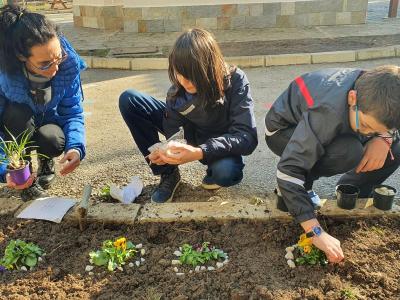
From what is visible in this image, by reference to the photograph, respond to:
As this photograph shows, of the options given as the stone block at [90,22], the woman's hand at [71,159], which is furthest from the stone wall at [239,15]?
the woman's hand at [71,159]

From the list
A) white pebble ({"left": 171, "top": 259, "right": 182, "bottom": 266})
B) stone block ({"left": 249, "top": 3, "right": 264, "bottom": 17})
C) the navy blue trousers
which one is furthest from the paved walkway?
white pebble ({"left": 171, "top": 259, "right": 182, "bottom": 266})

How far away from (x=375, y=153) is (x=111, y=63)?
4.96m

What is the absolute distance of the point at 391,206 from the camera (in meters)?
2.41

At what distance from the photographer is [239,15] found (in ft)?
26.8

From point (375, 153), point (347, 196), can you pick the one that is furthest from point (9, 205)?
point (375, 153)

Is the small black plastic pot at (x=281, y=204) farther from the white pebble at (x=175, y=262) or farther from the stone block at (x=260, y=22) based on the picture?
the stone block at (x=260, y=22)

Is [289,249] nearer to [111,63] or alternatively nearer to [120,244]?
[120,244]

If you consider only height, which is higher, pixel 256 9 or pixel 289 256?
pixel 256 9

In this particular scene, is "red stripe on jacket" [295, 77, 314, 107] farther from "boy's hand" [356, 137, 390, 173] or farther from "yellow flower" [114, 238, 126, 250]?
"yellow flower" [114, 238, 126, 250]

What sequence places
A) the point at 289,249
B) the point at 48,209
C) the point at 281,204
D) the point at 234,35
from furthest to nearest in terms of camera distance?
1. the point at 234,35
2. the point at 48,209
3. the point at 281,204
4. the point at 289,249

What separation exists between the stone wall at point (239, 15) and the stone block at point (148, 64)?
1.93 m

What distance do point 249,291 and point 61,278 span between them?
2.95ft

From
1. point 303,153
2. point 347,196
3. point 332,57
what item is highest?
point 303,153

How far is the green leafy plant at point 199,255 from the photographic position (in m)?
2.14
